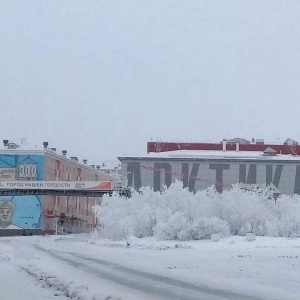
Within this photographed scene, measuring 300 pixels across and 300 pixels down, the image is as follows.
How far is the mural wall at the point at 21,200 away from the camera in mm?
90562

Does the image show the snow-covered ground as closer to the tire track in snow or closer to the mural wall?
the tire track in snow

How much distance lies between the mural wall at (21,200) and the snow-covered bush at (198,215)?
114 ft

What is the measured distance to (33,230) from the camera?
296 ft

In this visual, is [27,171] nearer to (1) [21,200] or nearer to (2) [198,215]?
(1) [21,200]

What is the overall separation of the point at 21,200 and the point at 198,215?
1738 inches

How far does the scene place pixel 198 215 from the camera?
5206 cm

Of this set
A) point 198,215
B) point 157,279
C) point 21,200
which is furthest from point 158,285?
point 21,200

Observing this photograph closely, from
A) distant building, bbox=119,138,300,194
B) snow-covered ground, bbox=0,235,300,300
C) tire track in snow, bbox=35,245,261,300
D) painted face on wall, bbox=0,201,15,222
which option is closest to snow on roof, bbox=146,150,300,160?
distant building, bbox=119,138,300,194

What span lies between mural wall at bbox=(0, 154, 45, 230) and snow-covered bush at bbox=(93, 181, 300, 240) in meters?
34.7

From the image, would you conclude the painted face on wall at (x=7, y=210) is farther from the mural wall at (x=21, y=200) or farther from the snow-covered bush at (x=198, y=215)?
the snow-covered bush at (x=198, y=215)

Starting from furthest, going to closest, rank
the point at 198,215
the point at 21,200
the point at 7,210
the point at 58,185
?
the point at 21,200, the point at 7,210, the point at 58,185, the point at 198,215

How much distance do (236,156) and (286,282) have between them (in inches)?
3133

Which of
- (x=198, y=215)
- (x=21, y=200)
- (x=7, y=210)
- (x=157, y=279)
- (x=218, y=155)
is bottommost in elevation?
(x=7, y=210)

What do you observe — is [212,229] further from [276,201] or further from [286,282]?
[286,282]
